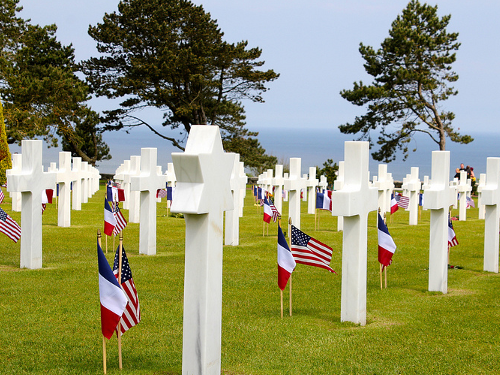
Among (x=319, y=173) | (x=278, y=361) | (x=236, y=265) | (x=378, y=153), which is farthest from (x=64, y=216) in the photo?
(x=378, y=153)

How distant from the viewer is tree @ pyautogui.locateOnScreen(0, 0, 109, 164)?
117ft

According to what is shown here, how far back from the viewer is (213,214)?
19.0 ft

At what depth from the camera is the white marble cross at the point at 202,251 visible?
564 cm

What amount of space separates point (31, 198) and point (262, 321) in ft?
19.4

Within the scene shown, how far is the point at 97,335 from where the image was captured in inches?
302

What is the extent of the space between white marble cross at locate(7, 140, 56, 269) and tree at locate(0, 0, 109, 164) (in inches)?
864

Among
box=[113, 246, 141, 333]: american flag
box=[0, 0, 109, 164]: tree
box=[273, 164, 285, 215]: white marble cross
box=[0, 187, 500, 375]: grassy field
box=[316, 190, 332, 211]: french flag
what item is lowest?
box=[0, 187, 500, 375]: grassy field

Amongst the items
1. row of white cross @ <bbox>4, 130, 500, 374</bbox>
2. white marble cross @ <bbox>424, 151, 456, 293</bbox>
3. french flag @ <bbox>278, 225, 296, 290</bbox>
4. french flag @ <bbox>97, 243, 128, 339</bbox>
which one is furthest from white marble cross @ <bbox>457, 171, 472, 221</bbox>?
french flag @ <bbox>97, 243, 128, 339</bbox>

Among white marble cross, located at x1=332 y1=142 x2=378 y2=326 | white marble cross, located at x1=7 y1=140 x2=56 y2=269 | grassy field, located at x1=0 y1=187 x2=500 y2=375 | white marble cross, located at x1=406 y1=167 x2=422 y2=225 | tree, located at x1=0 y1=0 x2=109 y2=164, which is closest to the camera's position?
grassy field, located at x1=0 y1=187 x2=500 y2=375

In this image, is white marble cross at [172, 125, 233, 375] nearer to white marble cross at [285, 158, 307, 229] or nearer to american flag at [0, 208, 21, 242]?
american flag at [0, 208, 21, 242]

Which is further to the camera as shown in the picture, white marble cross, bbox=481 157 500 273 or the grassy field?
white marble cross, bbox=481 157 500 273

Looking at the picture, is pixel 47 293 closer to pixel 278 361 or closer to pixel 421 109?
pixel 278 361

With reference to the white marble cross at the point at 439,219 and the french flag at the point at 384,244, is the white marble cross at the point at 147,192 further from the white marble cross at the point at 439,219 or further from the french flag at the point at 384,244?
the white marble cross at the point at 439,219

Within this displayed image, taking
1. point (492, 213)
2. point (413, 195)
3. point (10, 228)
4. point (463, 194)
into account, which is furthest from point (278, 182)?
point (10, 228)
